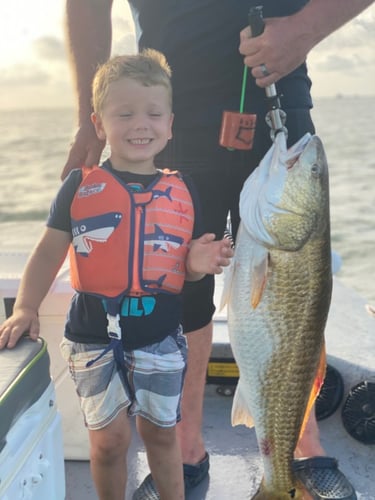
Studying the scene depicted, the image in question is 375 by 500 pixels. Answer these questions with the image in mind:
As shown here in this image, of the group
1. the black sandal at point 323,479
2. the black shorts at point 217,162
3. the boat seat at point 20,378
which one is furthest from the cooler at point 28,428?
the black sandal at point 323,479

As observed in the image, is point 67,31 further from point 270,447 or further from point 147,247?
point 270,447

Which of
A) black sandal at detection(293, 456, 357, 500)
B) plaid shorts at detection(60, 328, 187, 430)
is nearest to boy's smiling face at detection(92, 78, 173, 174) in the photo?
plaid shorts at detection(60, 328, 187, 430)

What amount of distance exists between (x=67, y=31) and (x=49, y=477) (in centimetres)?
174

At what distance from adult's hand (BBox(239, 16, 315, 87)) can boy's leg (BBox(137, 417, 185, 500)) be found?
1.16 metres

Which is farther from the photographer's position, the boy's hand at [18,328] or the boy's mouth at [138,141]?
the boy's mouth at [138,141]

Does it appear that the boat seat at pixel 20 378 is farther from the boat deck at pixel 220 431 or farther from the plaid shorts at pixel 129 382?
the boat deck at pixel 220 431

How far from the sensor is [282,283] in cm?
204

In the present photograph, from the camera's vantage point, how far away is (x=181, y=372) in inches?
84.4

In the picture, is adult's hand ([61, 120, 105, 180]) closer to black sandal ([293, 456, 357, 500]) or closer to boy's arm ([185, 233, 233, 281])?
boy's arm ([185, 233, 233, 281])

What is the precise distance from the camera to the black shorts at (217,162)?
2449mm

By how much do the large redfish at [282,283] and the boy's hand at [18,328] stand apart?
2.04ft

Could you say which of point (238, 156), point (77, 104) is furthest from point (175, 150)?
point (77, 104)

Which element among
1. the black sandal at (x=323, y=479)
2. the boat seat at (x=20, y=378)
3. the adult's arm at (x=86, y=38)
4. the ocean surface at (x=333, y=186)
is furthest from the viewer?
the ocean surface at (x=333, y=186)

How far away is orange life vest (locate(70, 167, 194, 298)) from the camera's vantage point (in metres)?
2.08
